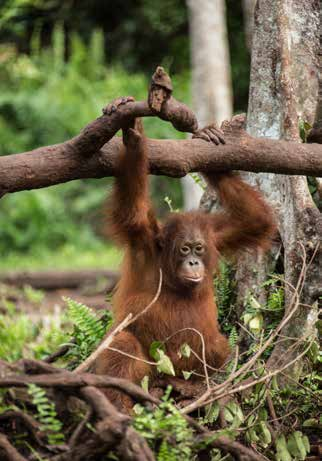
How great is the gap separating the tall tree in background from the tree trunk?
4.93 metres

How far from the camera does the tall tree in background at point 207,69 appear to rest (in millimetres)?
11039

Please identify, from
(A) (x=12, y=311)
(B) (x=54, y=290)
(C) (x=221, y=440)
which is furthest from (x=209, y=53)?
(C) (x=221, y=440)

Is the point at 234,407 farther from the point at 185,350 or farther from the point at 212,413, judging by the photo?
the point at 185,350

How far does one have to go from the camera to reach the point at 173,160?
4512mm

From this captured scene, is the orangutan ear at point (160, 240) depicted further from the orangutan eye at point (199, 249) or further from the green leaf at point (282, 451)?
the green leaf at point (282, 451)

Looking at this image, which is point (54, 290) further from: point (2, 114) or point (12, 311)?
point (2, 114)

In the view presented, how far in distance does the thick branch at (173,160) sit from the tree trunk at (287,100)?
1.63 feet

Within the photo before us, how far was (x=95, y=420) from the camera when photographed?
3539 mm

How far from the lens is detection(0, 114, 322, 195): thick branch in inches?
164

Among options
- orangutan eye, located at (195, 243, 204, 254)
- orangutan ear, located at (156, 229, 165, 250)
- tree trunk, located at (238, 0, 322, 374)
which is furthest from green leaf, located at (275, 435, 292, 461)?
orangutan ear, located at (156, 229, 165, 250)

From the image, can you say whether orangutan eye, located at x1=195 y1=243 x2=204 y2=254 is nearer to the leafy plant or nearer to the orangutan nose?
the orangutan nose

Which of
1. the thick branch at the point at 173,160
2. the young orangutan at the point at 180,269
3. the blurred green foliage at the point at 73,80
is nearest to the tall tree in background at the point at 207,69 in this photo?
the blurred green foliage at the point at 73,80

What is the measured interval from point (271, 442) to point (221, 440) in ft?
3.02

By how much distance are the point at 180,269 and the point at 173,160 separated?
29.2 inches
